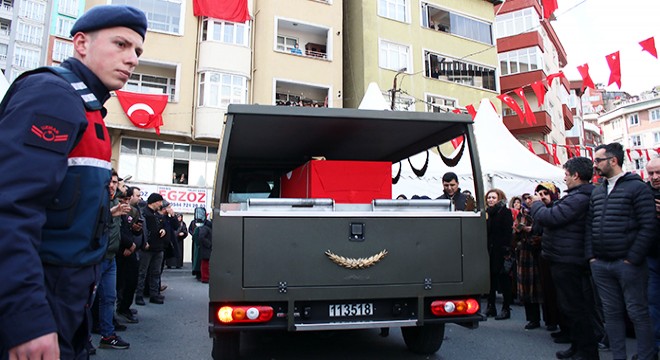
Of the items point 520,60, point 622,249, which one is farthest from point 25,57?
point 622,249

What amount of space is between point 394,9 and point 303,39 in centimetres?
571

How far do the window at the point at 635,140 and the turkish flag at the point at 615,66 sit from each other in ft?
232

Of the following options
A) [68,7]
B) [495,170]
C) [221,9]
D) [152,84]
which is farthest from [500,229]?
[68,7]

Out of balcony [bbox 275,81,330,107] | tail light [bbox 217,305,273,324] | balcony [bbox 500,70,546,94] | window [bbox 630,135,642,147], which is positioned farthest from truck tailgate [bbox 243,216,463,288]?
window [bbox 630,135,642,147]

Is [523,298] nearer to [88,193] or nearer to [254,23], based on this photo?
[88,193]

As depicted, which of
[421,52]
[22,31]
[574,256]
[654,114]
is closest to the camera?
[574,256]

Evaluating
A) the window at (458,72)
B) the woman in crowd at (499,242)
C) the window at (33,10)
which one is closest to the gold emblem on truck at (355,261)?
the woman in crowd at (499,242)

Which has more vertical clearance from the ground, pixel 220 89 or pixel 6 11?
pixel 6 11

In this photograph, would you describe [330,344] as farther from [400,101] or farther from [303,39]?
[303,39]

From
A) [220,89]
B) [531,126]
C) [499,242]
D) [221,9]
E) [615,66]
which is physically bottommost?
[499,242]

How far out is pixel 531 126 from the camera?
100 ft

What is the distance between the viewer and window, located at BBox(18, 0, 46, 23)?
54.9 metres

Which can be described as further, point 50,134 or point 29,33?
point 29,33

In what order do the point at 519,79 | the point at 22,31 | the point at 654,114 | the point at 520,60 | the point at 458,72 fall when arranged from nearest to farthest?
the point at 458,72, the point at 519,79, the point at 520,60, the point at 22,31, the point at 654,114
